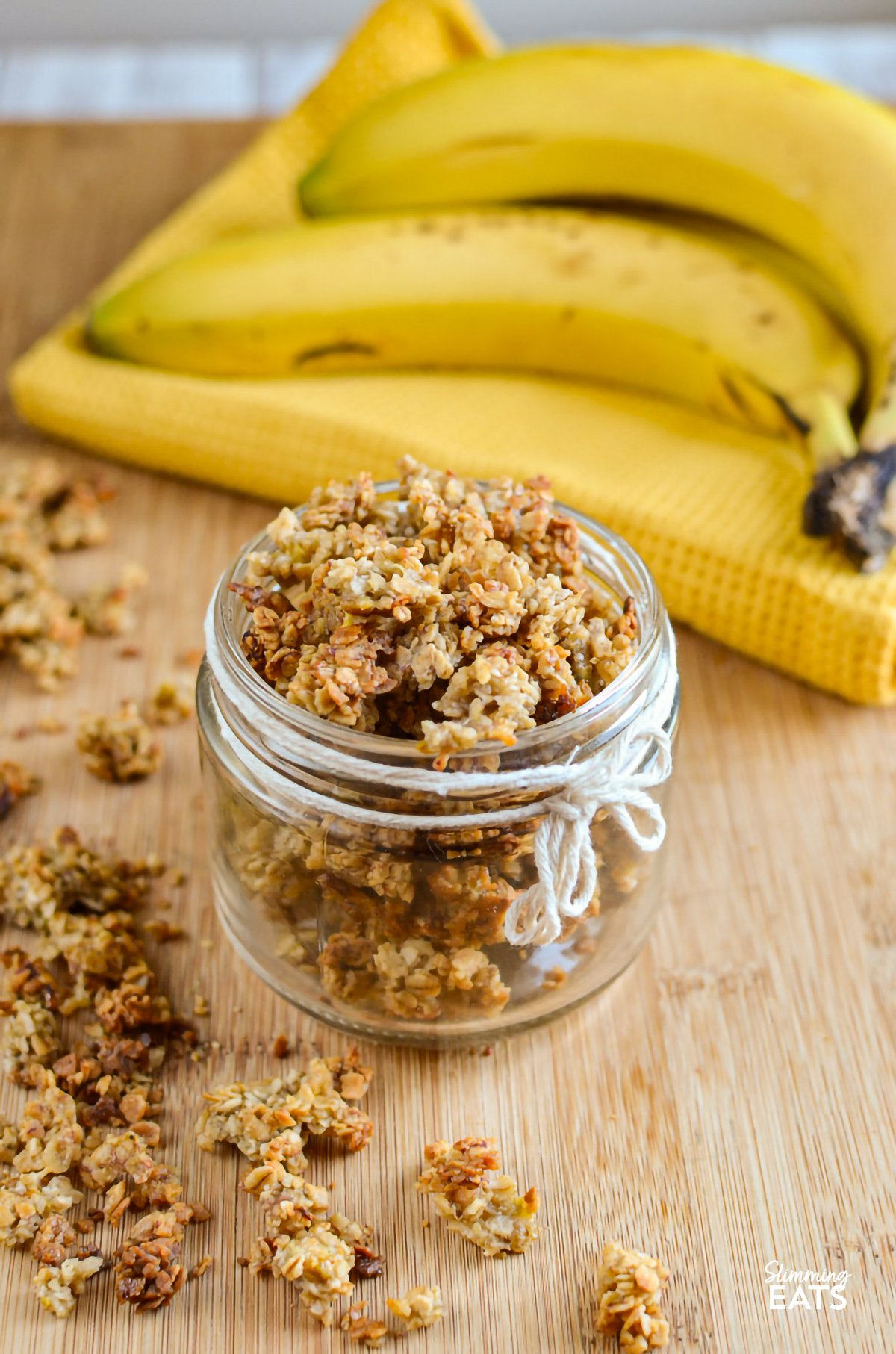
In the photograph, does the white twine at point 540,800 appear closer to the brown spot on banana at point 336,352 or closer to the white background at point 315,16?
the brown spot on banana at point 336,352

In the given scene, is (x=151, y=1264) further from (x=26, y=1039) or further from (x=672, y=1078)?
(x=672, y=1078)

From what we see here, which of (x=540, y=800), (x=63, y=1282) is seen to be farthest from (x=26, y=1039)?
(x=540, y=800)

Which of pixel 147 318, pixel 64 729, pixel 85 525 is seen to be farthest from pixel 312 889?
pixel 147 318

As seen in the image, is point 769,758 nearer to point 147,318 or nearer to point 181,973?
point 181,973

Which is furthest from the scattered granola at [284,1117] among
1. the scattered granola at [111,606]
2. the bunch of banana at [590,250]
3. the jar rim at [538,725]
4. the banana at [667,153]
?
the bunch of banana at [590,250]

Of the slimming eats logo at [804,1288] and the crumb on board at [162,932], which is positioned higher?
the slimming eats logo at [804,1288]
